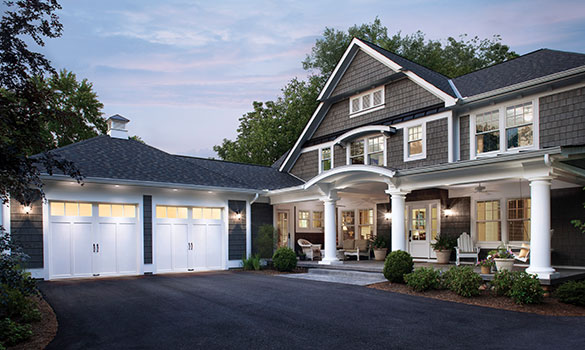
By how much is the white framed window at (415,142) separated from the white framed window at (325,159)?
4.02m

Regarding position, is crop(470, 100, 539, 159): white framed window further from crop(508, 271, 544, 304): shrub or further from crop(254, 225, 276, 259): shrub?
crop(254, 225, 276, 259): shrub

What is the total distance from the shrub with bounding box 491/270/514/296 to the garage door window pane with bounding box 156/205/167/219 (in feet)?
35.5

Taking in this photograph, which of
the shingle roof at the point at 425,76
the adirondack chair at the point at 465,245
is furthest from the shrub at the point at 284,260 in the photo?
the shingle roof at the point at 425,76

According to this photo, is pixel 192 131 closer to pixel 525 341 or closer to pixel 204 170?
pixel 204 170

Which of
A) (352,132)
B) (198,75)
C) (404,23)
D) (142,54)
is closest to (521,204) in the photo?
(352,132)

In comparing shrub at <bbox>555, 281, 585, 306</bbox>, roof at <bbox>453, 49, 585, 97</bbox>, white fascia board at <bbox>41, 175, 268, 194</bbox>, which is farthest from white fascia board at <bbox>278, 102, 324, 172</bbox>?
shrub at <bbox>555, 281, 585, 306</bbox>

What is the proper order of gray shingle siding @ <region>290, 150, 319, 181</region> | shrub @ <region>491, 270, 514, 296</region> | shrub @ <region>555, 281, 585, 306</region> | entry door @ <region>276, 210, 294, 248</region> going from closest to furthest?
shrub @ <region>555, 281, 585, 306</region> < shrub @ <region>491, 270, 514, 296</region> < entry door @ <region>276, 210, 294, 248</region> < gray shingle siding @ <region>290, 150, 319, 181</region>

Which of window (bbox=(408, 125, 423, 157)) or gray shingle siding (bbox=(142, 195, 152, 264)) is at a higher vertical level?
window (bbox=(408, 125, 423, 157))

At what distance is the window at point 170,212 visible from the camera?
1473 centimetres

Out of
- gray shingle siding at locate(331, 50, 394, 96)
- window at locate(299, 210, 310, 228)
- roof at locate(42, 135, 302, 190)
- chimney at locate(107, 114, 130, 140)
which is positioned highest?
gray shingle siding at locate(331, 50, 394, 96)

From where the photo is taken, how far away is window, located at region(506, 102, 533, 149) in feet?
37.2

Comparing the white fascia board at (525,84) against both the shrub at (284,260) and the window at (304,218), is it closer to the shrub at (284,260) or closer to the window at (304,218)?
the shrub at (284,260)

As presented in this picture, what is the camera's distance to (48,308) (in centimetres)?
801

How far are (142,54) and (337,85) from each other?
828 centimetres
